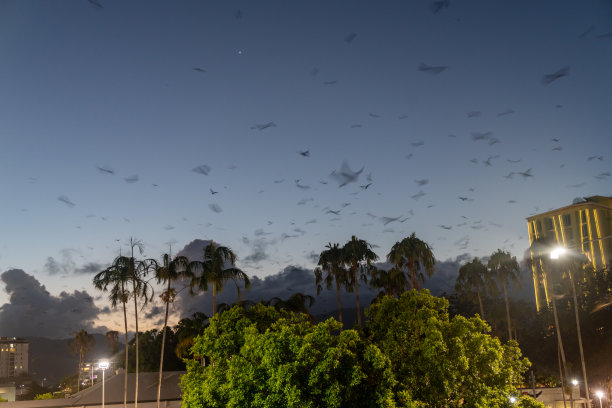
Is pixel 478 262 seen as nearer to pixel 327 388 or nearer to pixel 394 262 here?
pixel 394 262

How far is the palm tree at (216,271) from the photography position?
4750cm

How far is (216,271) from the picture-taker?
156 feet

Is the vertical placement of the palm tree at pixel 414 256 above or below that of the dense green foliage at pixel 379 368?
above

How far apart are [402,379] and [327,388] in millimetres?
3661

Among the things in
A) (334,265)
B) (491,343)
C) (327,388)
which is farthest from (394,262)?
(327,388)

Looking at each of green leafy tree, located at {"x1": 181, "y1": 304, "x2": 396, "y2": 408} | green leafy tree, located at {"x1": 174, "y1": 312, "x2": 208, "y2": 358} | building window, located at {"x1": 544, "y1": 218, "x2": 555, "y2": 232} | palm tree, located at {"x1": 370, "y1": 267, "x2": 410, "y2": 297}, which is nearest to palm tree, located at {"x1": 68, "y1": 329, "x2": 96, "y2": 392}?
green leafy tree, located at {"x1": 174, "y1": 312, "x2": 208, "y2": 358}

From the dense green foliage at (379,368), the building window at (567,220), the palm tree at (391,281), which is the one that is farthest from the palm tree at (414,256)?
the building window at (567,220)

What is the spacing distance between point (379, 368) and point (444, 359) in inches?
111

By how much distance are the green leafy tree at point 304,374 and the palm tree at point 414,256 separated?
112 feet

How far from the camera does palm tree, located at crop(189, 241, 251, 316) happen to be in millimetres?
47500

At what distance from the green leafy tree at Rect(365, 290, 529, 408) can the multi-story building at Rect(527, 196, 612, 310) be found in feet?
359

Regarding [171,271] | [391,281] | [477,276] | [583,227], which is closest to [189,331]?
[171,271]

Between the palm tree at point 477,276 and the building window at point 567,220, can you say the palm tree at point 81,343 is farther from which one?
the building window at point 567,220

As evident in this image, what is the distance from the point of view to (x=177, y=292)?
49281 mm
